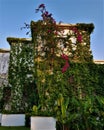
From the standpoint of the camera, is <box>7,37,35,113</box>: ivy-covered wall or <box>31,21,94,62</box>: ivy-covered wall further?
<box>7,37,35,113</box>: ivy-covered wall

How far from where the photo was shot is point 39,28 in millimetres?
20422

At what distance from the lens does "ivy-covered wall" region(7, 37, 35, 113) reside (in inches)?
872

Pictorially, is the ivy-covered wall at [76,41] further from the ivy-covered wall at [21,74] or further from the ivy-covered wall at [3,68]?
the ivy-covered wall at [3,68]

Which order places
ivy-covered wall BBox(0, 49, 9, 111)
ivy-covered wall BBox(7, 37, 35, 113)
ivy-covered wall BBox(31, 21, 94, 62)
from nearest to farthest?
ivy-covered wall BBox(31, 21, 94, 62)
ivy-covered wall BBox(7, 37, 35, 113)
ivy-covered wall BBox(0, 49, 9, 111)

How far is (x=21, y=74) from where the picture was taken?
22.9 meters

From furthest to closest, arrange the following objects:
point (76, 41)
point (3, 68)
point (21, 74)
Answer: point (3, 68), point (21, 74), point (76, 41)

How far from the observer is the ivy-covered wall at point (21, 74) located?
2214 cm

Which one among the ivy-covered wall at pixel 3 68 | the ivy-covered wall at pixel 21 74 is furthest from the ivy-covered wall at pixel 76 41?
the ivy-covered wall at pixel 3 68

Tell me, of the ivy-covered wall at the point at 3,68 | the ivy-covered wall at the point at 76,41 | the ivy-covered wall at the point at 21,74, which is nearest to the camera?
the ivy-covered wall at the point at 76,41

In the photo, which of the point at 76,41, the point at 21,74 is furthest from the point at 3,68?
the point at 76,41

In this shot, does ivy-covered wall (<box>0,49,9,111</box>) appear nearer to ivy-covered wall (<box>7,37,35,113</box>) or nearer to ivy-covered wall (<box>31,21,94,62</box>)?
ivy-covered wall (<box>7,37,35,113</box>)

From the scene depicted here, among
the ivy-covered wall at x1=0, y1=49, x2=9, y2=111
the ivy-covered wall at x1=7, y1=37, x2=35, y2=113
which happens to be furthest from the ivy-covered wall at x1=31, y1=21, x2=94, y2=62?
the ivy-covered wall at x1=0, y1=49, x2=9, y2=111

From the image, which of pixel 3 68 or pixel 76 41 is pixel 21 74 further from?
pixel 76 41

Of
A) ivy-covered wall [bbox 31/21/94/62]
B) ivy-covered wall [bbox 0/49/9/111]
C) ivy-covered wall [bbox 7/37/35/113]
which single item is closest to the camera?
ivy-covered wall [bbox 31/21/94/62]
